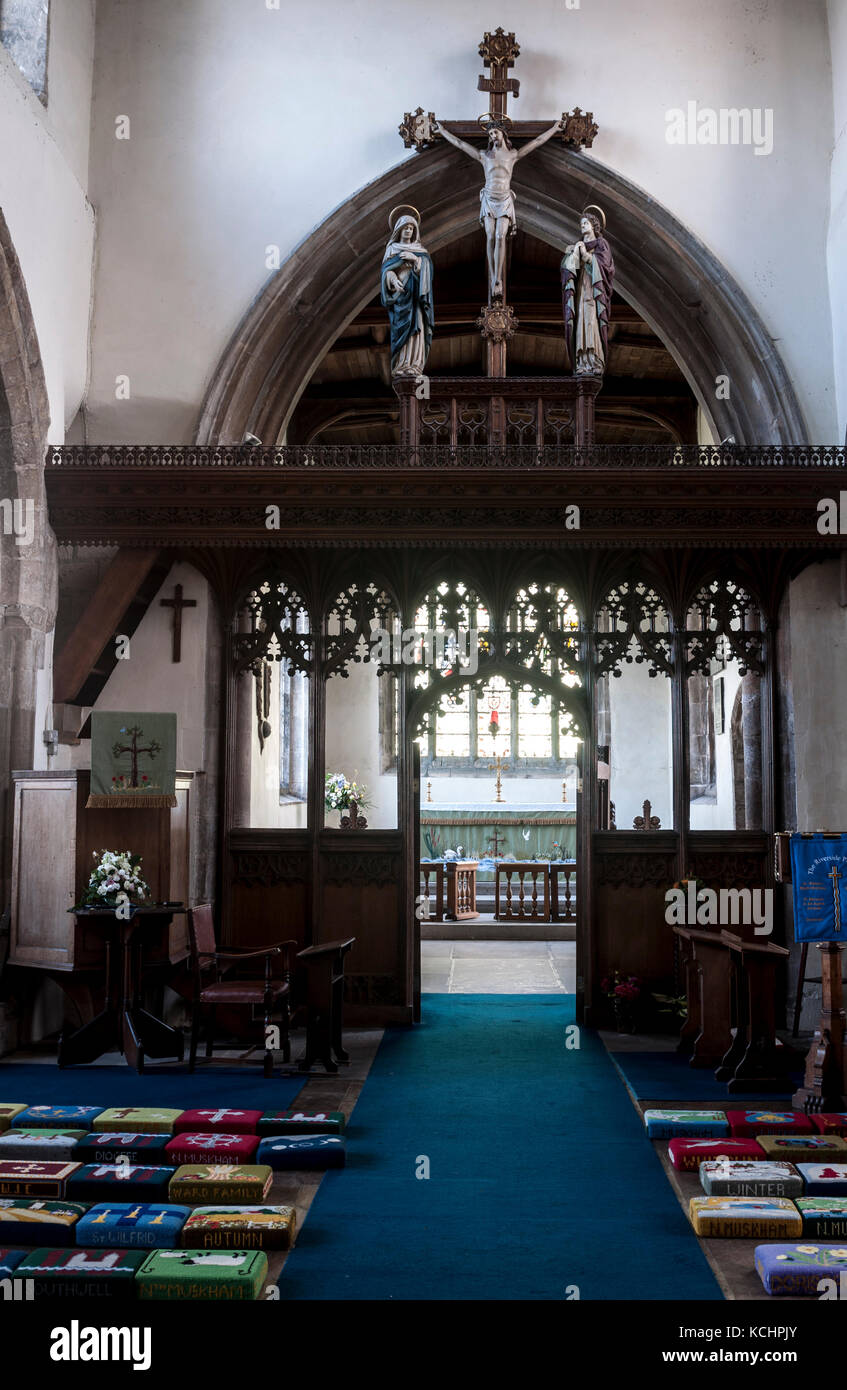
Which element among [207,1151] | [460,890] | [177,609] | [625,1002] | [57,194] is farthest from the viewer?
[460,890]

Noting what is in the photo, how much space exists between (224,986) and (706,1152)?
3037mm

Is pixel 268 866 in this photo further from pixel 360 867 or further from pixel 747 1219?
pixel 747 1219

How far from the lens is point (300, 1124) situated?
213 inches

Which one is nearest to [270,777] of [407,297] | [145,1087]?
[407,297]

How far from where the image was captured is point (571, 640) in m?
8.93

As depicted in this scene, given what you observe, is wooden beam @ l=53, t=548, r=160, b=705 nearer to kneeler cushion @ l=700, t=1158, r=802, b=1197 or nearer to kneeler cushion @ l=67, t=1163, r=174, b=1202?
kneeler cushion @ l=67, t=1163, r=174, b=1202

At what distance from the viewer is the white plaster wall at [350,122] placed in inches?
367

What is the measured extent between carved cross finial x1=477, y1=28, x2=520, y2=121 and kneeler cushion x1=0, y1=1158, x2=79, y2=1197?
7992 millimetres

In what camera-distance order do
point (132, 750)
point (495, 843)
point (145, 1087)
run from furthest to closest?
1. point (495, 843)
2. point (132, 750)
3. point (145, 1087)

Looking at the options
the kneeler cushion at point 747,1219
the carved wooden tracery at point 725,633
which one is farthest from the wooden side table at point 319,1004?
the carved wooden tracery at point 725,633

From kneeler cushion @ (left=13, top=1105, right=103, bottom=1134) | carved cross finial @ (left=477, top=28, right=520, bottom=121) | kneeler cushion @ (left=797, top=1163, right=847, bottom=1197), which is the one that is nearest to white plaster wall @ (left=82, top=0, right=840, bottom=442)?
carved cross finial @ (left=477, top=28, right=520, bottom=121)

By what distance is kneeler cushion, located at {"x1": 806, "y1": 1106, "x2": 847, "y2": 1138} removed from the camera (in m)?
5.29

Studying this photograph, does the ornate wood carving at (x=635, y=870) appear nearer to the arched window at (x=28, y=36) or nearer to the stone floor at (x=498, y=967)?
the stone floor at (x=498, y=967)
